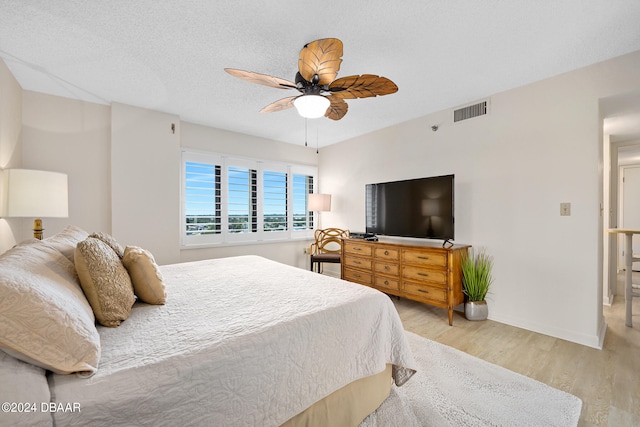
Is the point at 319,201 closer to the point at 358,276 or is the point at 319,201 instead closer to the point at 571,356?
the point at 358,276

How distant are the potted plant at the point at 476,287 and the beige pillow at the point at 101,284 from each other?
3197 millimetres

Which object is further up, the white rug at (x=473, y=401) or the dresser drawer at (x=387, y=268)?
the dresser drawer at (x=387, y=268)

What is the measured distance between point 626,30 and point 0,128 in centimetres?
505

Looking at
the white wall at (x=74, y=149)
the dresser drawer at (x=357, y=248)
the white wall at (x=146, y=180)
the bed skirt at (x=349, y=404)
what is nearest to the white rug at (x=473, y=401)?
the bed skirt at (x=349, y=404)

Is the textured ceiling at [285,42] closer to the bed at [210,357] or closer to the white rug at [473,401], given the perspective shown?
the bed at [210,357]

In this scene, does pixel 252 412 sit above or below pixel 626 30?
below

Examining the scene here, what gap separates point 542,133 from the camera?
109 inches

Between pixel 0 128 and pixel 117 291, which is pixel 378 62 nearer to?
pixel 117 291

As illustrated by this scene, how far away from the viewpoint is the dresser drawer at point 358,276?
149 inches

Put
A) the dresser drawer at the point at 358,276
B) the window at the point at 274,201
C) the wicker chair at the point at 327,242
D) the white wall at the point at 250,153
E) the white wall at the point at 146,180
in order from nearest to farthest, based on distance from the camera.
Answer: the white wall at the point at 146,180, the dresser drawer at the point at 358,276, the white wall at the point at 250,153, the window at the point at 274,201, the wicker chair at the point at 327,242

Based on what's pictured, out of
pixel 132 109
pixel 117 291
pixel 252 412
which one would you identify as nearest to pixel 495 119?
pixel 252 412

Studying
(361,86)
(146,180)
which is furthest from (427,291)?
(146,180)

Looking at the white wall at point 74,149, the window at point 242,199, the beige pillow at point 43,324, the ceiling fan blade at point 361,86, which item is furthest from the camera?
the window at point 242,199

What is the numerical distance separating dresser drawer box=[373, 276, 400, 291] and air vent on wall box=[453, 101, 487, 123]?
222 centimetres
